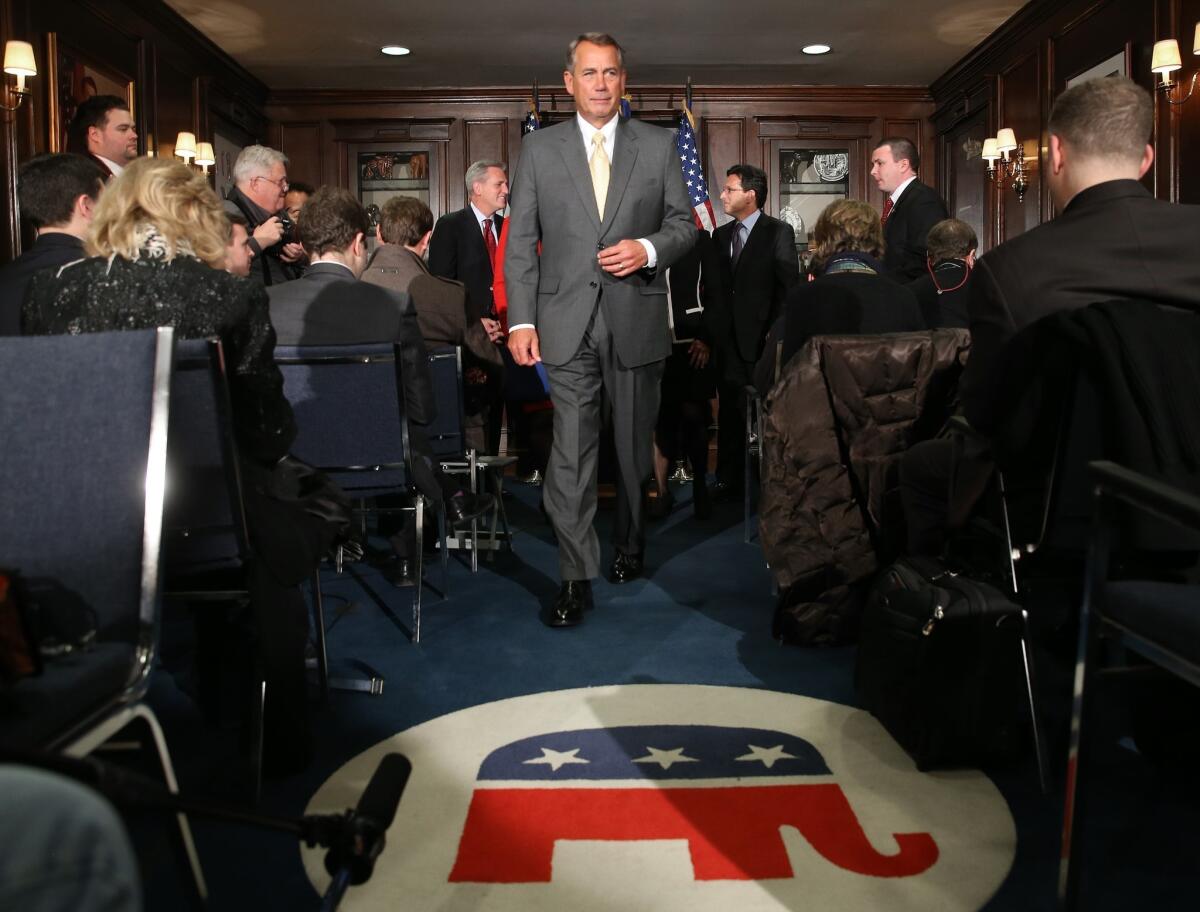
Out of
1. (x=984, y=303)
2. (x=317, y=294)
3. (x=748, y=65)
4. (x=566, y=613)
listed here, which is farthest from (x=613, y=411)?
(x=748, y=65)

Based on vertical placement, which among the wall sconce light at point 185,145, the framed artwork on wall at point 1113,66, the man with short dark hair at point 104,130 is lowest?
the man with short dark hair at point 104,130

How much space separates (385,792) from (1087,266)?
1623mm

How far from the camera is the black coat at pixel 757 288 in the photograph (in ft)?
18.9

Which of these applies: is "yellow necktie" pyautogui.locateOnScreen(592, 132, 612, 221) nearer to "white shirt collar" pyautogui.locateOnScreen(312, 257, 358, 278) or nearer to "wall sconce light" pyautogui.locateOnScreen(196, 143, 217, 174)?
"white shirt collar" pyautogui.locateOnScreen(312, 257, 358, 278)

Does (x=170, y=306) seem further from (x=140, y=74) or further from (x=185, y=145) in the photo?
(x=185, y=145)

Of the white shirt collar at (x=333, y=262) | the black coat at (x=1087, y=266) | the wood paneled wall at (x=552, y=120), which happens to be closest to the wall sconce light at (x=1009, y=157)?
the wood paneled wall at (x=552, y=120)

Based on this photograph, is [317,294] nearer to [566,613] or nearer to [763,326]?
[566,613]

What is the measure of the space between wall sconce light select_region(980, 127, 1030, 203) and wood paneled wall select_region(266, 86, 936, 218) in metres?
1.63

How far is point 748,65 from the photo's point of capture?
366 inches

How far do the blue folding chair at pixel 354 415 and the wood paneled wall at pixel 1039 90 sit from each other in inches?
178

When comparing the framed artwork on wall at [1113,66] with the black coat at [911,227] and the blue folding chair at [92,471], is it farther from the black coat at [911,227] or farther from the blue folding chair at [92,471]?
the blue folding chair at [92,471]

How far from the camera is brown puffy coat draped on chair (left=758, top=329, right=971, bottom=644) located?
3.10 meters

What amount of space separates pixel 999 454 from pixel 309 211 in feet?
7.48

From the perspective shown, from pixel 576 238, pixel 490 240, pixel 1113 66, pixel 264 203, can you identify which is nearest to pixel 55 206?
pixel 264 203
